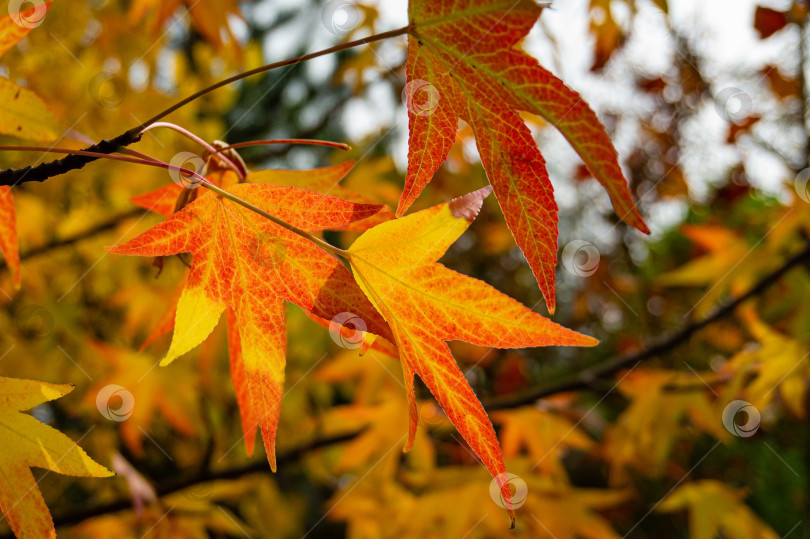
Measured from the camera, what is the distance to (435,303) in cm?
42

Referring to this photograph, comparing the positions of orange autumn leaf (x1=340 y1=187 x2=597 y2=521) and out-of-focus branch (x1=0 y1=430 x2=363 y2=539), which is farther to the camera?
out-of-focus branch (x1=0 y1=430 x2=363 y2=539)

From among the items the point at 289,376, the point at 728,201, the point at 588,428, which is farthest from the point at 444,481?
the point at 588,428

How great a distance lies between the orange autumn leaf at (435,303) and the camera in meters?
0.40

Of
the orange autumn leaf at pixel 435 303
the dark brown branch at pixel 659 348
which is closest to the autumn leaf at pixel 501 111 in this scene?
the orange autumn leaf at pixel 435 303

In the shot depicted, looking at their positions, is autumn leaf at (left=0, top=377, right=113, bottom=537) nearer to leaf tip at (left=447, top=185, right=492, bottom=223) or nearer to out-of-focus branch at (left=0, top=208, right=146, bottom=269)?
leaf tip at (left=447, top=185, right=492, bottom=223)

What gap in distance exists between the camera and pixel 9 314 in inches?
72.4

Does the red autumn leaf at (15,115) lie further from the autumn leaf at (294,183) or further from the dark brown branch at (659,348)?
the dark brown branch at (659,348)

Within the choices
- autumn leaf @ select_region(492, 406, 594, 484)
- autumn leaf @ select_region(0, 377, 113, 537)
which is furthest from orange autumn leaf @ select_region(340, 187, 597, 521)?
autumn leaf @ select_region(492, 406, 594, 484)

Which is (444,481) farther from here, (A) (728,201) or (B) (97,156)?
(A) (728,201)

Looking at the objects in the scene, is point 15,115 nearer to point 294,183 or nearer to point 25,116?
point 25,116

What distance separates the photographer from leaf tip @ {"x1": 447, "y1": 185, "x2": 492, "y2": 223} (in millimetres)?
411

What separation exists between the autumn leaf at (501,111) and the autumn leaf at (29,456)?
0.83 feet

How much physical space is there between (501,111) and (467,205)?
0.21ft

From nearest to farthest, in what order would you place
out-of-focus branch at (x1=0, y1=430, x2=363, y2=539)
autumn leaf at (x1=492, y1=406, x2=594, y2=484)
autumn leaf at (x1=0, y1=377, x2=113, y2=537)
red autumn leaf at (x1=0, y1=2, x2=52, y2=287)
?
autumn leaf at (x1=0, y1=377, x2=113, y2=537) → red autumn leaf at (x1=0, y1=2, x2=52, y2=287) → out-of-focus branch at (x1=0, y1=430, x2=363, y2=539) → autumn leaf at (x1=492, y1=406, x2=594, y2=484)
